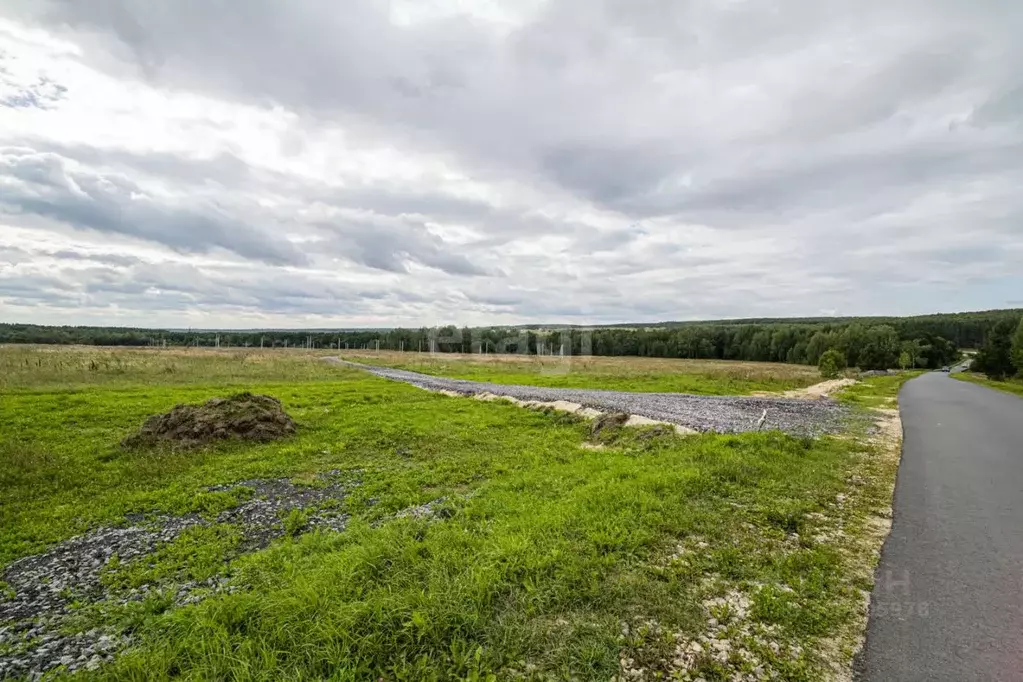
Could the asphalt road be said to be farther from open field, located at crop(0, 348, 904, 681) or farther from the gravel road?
the gravel road

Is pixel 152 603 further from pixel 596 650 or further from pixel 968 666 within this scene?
pixel 968 666

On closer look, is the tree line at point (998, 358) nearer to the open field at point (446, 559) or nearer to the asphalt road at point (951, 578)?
the asphalt road at point (951, 578)

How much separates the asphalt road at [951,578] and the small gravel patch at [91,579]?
773cm

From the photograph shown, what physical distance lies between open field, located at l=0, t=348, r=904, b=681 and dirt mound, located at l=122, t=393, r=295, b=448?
0.88 meters

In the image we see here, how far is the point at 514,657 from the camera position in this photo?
14.6ft

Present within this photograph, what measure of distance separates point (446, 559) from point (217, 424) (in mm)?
12754

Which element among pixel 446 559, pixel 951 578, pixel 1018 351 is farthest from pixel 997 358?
pixel 446 559

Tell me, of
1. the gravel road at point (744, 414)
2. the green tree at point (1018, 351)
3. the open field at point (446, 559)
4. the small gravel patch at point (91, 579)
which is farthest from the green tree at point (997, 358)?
the small gravel patch at point (91, 579)

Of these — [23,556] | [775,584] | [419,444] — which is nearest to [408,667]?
[775,584]

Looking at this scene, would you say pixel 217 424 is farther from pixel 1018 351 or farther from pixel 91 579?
pixel 1018 351

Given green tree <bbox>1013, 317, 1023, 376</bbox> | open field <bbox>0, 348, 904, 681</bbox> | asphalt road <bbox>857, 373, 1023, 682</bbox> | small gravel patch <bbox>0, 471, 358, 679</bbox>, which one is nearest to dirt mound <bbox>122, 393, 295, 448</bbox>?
open field <bbox>0, 348, 904, 681</bbox>

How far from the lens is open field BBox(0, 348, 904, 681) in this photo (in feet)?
14.9

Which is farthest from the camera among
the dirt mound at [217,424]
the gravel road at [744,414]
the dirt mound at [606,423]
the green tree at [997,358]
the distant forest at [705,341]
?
the distant forest at [705,341]

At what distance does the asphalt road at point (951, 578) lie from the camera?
4441mm
